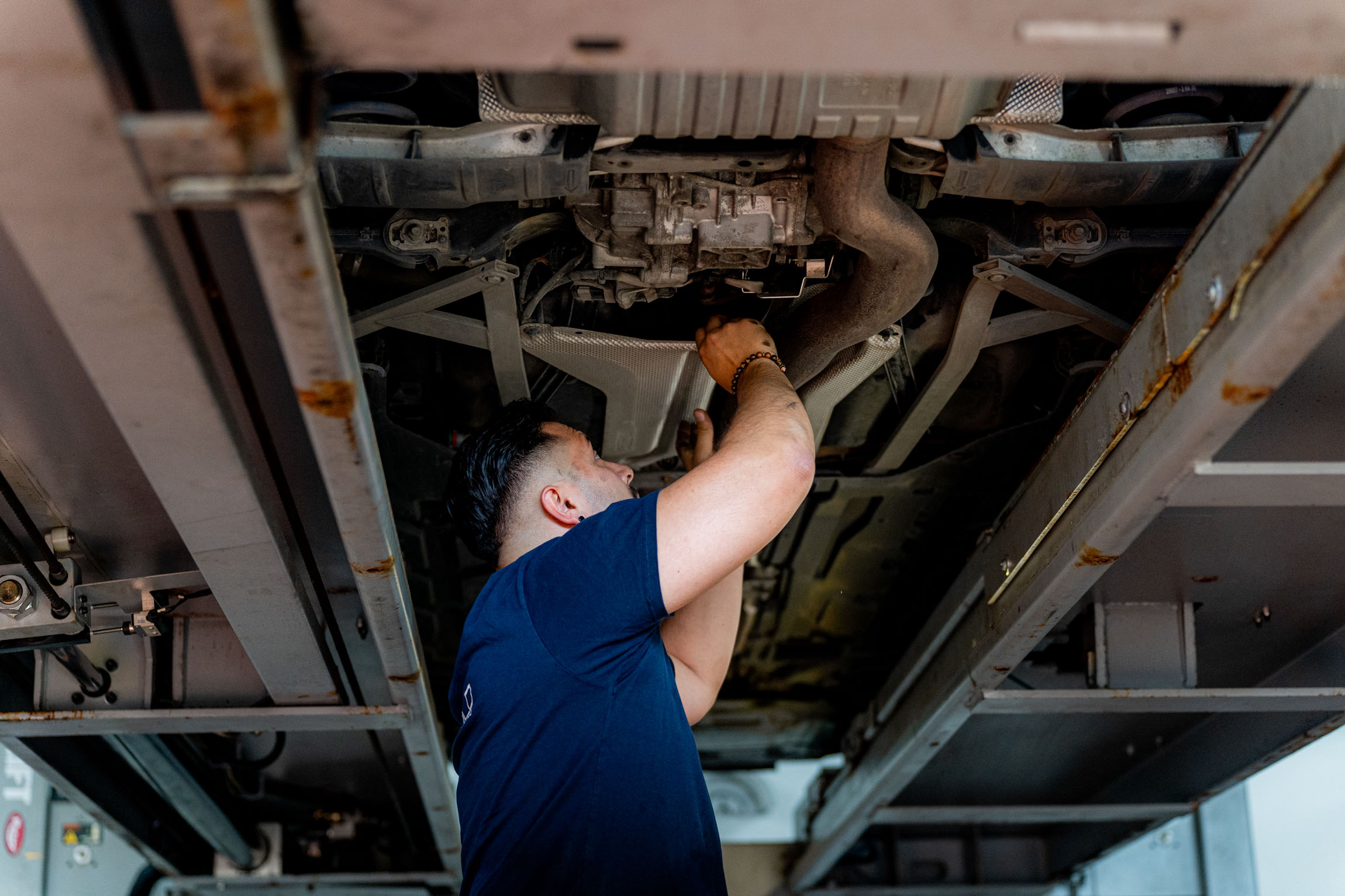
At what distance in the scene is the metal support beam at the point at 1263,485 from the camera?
5.31ft

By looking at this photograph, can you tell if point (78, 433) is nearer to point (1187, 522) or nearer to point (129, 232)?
point (129, 232)

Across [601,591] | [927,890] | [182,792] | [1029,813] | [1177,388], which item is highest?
[1177,388]

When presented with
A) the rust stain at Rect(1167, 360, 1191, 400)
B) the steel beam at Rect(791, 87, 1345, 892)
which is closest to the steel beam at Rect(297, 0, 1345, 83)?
the steel beam at Rect(791, 87, 1345, 892)

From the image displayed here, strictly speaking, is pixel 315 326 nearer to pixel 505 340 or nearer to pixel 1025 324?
pixel 505 340

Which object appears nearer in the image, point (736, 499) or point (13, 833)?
point (736, 499)

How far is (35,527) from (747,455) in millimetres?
1298

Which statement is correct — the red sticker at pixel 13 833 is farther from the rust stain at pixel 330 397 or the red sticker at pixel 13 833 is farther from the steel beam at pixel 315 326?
the rust stain at pixel 330 397

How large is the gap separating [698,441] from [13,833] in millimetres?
2636

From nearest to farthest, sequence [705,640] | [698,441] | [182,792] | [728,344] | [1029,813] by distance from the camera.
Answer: [728,344], [705,640], [698,441], [182,792], [1029,813]

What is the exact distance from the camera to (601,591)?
1.72m

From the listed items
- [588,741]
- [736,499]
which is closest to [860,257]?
[736,499]

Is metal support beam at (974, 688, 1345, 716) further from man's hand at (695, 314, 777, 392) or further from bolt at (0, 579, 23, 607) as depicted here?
bolt at (0, 579, 23, 607)

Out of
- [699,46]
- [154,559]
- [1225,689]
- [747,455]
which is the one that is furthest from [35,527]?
[1225,689]

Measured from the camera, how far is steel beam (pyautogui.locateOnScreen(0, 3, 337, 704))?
3.43 ft
